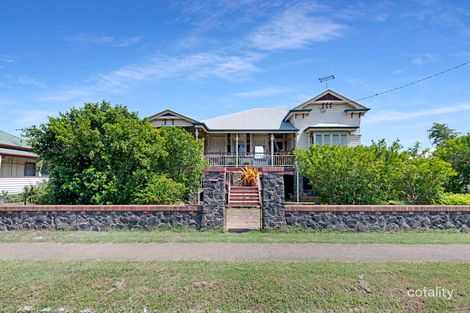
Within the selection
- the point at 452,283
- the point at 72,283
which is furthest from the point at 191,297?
the point at 452,283

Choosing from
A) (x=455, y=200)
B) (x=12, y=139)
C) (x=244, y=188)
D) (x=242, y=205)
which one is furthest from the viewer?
(x=12, y=139)

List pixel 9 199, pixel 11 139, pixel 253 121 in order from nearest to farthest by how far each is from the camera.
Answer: pixel 9 199 < pixel 253 121 < pixel 11 139

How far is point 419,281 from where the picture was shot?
4.59 m

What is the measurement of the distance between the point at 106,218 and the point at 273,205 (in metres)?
5.22

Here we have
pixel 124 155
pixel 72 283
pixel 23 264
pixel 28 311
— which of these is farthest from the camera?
pixel 124 155

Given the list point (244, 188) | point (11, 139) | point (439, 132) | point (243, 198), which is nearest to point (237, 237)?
point (243, 198)

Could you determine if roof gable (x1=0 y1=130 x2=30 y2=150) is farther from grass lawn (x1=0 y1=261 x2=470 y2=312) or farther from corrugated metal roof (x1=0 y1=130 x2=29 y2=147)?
grass lawn (x1=0 y1=261 x2=470 y2=312)

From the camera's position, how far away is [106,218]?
27.5 feet

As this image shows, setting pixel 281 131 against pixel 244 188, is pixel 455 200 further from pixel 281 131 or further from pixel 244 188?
pixel 281 131

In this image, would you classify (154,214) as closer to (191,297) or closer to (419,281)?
(191,297)

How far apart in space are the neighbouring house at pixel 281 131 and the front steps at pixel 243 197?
295 cm

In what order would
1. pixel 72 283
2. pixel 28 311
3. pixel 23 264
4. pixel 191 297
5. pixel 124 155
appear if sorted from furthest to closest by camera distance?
pixel 124 155, pixel 23 264, pixel 72 283, pixel 191 297, pixel 28 311

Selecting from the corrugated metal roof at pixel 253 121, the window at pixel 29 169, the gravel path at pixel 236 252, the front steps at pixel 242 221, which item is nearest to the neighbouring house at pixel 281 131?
the corrugated metal roof at pixel 253 121

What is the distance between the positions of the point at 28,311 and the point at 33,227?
220 inches
